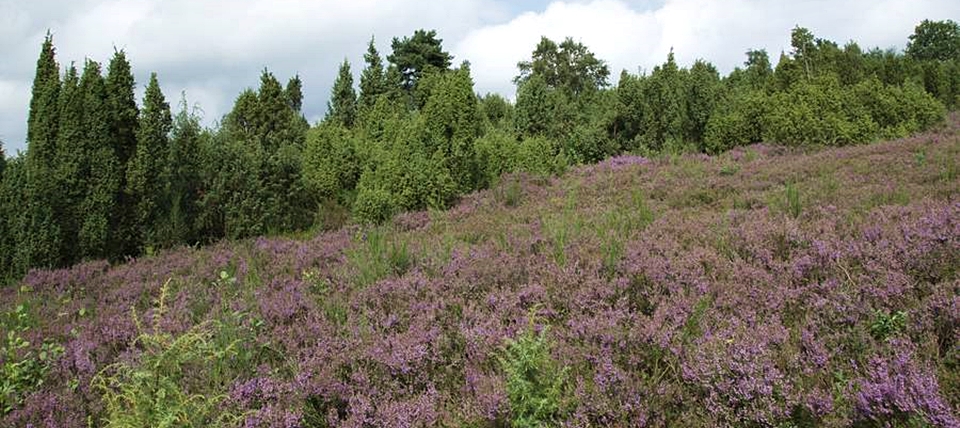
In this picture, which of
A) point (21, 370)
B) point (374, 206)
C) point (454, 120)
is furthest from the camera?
point (454, 120)

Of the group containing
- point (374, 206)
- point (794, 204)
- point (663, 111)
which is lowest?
point (794, 204)

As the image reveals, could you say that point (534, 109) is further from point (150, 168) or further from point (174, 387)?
point (174, 387)

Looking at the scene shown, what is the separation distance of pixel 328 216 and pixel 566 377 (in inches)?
333

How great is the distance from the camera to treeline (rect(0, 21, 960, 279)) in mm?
8055

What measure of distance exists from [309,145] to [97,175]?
14.8 ft

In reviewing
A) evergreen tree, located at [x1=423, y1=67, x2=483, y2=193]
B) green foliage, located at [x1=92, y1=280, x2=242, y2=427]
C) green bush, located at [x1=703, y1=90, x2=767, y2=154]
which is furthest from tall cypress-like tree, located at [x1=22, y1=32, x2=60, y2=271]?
green bush, located at [x1=703, y1=90, x2=767, y2=154]

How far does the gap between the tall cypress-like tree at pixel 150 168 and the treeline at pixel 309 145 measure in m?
0.02

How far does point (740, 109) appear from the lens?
674 inches

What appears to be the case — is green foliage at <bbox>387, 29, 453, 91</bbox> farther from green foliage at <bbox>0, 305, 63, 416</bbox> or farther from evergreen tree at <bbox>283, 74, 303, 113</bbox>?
green foliage at <bbox>0, 305, 63, 416</bbox>

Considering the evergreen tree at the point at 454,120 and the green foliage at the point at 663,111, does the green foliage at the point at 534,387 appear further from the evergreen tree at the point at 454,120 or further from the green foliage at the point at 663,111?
Result: the green foliage at the point at 663,111

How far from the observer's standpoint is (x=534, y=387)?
2.92m

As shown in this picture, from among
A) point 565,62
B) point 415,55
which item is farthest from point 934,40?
point 415,55

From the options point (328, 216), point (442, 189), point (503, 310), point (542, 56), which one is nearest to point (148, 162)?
point (328, 216)

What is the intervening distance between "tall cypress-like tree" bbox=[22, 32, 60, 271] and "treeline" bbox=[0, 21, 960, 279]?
17 millimetres
